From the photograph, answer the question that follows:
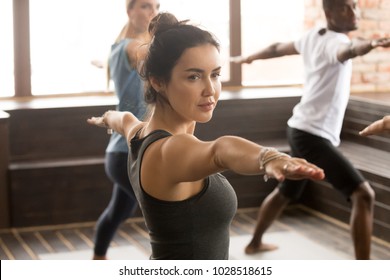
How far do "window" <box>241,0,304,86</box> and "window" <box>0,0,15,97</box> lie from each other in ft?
5.44

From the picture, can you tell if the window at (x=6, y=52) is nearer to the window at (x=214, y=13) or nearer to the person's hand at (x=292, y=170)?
the window at (x=214, y=13)

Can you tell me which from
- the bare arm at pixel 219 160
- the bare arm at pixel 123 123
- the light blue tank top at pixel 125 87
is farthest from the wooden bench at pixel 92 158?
the bare arm at pixel 219 160

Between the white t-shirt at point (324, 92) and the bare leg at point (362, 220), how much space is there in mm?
293

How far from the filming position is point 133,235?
5.07 m

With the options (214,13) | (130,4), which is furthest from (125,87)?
(214,13)

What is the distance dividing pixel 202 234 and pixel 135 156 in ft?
0.83

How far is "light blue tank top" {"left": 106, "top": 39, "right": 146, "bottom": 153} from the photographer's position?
377 centimetres

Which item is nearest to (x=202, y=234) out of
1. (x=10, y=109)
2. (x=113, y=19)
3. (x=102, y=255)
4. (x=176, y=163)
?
(x=176, y=163)

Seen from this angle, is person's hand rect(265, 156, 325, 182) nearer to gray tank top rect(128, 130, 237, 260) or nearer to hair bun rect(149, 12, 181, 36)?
gray tank top rect(128, 130, 237, 260)

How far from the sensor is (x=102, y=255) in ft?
13.6

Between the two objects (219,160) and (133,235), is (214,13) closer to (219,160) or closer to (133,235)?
(133,235)

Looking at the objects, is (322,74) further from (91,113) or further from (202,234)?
(202,234)

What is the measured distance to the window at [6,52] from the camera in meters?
5.99

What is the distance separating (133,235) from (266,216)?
0.86 m
